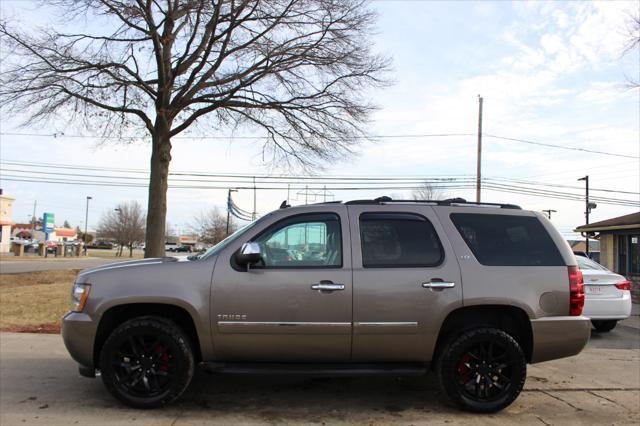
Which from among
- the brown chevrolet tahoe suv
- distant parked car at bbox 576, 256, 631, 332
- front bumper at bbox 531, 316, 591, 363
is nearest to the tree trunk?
the brown chevrolet tahoe suv

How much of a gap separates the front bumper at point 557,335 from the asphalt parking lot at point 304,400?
0.58 m

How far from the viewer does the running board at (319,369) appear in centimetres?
435

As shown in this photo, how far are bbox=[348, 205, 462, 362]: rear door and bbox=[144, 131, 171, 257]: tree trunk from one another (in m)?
9.89

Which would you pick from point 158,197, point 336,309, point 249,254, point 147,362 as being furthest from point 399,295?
point 158,197

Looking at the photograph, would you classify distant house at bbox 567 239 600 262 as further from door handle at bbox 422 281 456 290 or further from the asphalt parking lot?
door handle at bbox 422 281 456 290

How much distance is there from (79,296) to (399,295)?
113 inches

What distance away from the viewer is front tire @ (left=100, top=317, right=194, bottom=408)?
4.33 meters

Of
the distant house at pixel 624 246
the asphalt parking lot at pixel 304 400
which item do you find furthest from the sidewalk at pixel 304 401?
the distant house at pixel 624 246

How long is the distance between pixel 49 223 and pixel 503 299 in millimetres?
71104

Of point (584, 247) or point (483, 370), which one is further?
point (584, 247)

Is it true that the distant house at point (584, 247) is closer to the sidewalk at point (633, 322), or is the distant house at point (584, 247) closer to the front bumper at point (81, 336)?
the sidewalk at point (633, 322)

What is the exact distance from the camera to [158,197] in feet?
43.9

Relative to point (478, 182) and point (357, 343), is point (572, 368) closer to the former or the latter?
point (357, 343)

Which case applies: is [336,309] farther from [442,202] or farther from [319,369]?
[442,202]
